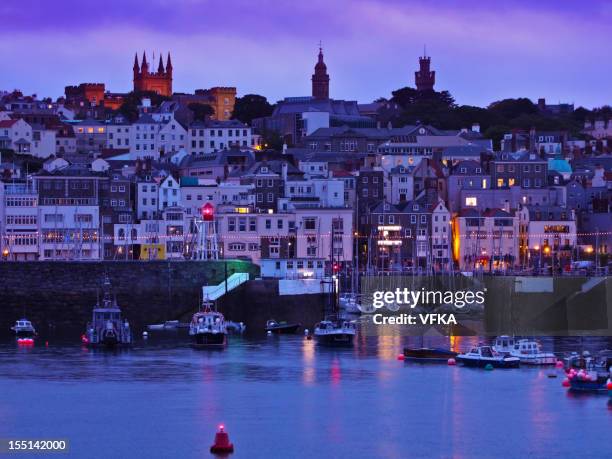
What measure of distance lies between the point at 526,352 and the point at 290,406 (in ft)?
43.8

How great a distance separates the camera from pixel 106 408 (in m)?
54.4

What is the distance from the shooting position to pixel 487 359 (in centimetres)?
6481

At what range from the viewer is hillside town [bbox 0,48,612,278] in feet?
321

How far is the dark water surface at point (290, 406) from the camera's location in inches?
1891

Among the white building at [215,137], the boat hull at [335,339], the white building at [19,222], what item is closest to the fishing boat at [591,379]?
the boat hull at [335,339]

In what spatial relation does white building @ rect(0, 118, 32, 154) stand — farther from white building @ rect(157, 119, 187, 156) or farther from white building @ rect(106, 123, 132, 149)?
white building @ rect(157, 119, 187, 156)

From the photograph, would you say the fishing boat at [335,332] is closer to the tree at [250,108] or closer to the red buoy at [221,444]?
the red buoy at [221,444]

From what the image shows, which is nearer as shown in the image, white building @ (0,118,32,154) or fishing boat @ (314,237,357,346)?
fishing boat @ (314,237,357,346)

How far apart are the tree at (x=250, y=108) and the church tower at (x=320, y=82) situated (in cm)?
396

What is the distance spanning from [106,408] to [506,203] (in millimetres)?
56916

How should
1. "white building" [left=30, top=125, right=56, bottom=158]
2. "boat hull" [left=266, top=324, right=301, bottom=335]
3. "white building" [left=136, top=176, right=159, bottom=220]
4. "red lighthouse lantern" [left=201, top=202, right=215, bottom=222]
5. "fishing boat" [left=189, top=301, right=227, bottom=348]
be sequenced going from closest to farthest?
"fishing boat" [left=189, top=301, right=227, bottom=348]
"boat hull" [left=266, top=324, right=301, bottom=335]
"red lighthouse lantern" [left=201, top=202, right=215, bottom=222]
"white building" [left=136, top=176, right=159, bottom=220]
"white building" [left=30, top=125, right=56, bottom=158]

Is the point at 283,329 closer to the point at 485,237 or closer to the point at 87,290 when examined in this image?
the point at 87,290

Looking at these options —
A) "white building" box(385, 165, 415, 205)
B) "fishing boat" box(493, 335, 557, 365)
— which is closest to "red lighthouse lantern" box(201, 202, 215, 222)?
"white building" box(385, 165, 415, 205)

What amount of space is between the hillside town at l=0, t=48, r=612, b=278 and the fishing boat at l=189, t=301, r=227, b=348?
1429 centimetres
